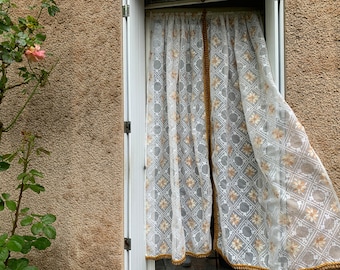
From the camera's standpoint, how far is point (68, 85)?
110 inches

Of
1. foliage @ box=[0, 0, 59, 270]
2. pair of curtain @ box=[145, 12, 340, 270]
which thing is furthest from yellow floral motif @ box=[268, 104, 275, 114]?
foliage @ box=[0, 0, 59, 270]

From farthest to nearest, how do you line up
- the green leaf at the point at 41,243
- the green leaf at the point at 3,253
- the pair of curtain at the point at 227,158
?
the green leaf at the point at 41,243 < the pair of curtain at the point at 227,158 < the green leaf at the point at 3,253

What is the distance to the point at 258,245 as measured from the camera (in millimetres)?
2531

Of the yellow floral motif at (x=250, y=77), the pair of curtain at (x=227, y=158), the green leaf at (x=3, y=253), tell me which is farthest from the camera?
the yellow floral motif at (x=250, y=77)

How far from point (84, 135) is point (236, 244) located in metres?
1.44

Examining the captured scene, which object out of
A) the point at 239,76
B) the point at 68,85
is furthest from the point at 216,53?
the point at 68,85

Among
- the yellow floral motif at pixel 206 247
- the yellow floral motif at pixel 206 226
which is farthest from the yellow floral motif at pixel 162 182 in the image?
the yellow floral motif at pixel 206 247

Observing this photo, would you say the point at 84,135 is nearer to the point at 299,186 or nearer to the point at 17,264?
the point at 17,264

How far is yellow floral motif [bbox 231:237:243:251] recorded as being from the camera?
257 centimetres

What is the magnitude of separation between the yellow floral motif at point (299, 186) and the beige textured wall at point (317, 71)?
0.21 meters

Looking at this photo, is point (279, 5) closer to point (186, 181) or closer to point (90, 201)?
point (186, 181)

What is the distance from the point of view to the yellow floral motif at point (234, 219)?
2.61 metres

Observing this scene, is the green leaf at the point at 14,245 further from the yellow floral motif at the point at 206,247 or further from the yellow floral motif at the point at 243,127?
the yellow floral motif at the point at 243,127

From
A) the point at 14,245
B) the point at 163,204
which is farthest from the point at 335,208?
the point at 14,245
